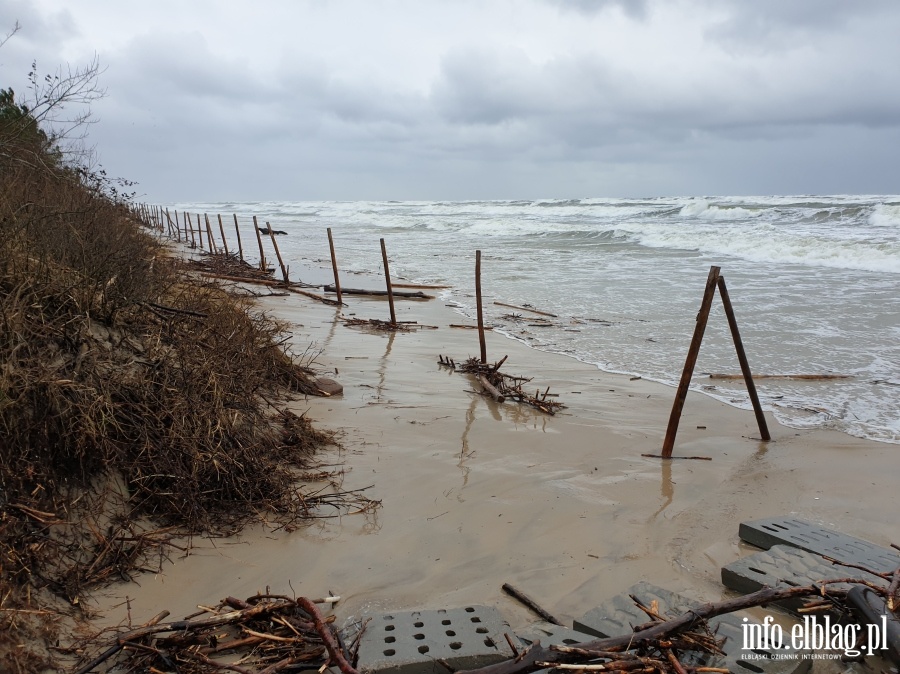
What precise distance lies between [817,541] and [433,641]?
245 centimetres

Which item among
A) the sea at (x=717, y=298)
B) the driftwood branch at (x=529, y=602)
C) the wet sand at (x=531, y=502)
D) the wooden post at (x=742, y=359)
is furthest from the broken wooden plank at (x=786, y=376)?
the driftwood branch at (x=529, y=602)

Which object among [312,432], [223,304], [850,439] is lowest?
[850,439]

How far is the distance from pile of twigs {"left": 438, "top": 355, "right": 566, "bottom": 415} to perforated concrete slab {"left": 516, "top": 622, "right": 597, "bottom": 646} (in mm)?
4028

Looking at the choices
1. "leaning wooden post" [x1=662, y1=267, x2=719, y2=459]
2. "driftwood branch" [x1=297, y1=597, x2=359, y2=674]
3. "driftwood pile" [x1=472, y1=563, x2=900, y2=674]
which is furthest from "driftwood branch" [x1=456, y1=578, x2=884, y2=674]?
"leaning wooden post" [x1=662, y1=267, x2=719, y2=459]

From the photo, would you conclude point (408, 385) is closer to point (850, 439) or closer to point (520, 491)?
point (520, 491)

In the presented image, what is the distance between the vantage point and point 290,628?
2.86 metres

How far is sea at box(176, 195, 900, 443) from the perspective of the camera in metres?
8.22

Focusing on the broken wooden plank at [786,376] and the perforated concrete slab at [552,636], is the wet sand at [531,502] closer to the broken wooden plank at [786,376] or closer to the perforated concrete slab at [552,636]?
the perforated concrete slab at [552,636]

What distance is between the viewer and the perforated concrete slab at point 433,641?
2537 millimetres

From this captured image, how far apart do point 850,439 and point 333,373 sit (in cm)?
572

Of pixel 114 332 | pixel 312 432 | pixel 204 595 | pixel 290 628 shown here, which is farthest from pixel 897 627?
pixel 114 332

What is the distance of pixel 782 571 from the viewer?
3.34 meters

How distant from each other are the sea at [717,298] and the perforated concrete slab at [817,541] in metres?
3.04

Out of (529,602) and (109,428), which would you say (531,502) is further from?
(109,428)
